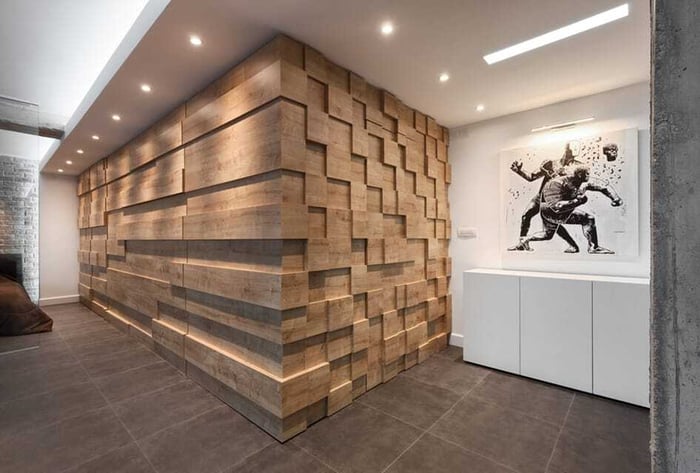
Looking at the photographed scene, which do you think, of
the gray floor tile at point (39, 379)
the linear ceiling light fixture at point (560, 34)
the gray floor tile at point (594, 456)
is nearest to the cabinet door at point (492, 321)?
the gray floor tile at point (594, 456)

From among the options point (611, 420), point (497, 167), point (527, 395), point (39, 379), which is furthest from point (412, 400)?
point (39, 379)

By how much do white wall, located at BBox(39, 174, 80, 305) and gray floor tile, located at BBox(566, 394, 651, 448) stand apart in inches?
340

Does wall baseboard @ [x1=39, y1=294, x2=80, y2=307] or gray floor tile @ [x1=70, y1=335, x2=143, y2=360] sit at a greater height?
wall baseboard @ [x1=39, y1=294, x2=80, y2=307]

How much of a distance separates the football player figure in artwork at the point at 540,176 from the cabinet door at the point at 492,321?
0.56m

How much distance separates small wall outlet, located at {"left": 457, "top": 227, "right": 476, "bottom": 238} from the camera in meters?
3.92

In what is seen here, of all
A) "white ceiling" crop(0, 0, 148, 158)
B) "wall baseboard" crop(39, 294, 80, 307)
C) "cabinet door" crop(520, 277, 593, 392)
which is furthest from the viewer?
"wall baseboard" crop(39, 294, 80, 307)

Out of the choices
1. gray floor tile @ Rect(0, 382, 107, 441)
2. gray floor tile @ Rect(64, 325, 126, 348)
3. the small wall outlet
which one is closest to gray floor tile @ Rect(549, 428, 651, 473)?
the small wall outlet

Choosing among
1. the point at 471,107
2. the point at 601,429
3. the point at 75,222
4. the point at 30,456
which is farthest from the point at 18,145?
the point at 601,429

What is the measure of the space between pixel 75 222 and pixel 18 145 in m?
3.13

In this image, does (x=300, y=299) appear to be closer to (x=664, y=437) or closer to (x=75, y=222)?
(x=664, y=437)

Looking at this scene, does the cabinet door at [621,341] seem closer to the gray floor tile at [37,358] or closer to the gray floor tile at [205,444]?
the gray floor tile at [205,444]

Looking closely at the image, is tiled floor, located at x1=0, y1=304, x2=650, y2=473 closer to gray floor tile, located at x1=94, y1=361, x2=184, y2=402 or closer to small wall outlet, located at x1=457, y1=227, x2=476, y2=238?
gray floor tile, located at x1=94, y1=361, x2=184, y2=402

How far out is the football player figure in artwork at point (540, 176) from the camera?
129 inches

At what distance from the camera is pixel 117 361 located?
351cm
